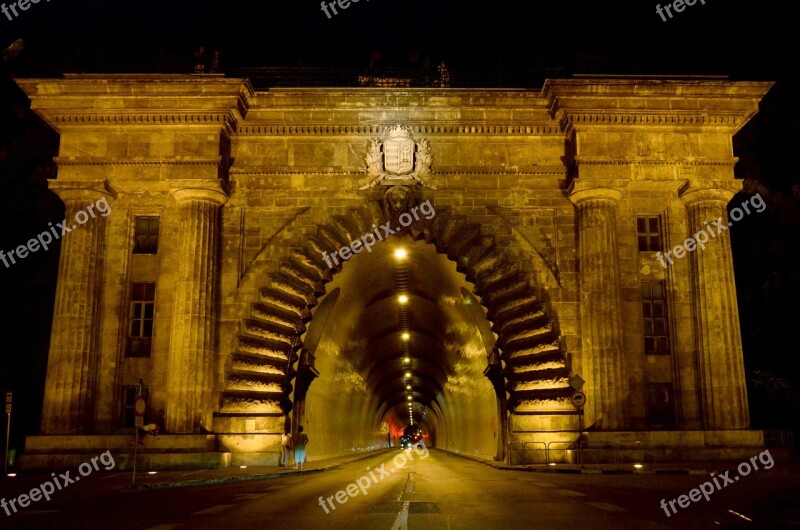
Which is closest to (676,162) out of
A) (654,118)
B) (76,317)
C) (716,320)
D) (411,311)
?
(654,118)

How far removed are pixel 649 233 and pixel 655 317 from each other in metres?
2.80

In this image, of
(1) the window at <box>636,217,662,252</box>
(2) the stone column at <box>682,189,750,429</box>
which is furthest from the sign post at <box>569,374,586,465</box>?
(1) the window at <box>636,217,662,252</box>

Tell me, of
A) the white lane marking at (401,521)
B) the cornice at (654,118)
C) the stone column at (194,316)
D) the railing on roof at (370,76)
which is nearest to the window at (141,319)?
the stone column at (194,316)

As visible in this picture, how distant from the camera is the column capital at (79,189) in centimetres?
2533

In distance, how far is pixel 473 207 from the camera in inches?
1048

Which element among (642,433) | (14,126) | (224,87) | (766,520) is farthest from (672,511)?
(14,126)

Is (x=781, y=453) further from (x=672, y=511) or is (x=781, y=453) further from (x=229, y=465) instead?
(x=229, y=465)

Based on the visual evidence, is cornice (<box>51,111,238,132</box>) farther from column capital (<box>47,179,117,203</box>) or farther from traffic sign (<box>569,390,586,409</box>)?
traffic sign (<box>569,390,586,409</box>)

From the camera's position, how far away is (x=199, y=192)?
2547cm

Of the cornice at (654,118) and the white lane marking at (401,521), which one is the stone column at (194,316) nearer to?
the cornice at (654,118)

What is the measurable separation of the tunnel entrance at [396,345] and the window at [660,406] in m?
6.13

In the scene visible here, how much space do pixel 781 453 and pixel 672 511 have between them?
46.7 feet

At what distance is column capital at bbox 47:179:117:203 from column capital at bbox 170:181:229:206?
2216 millimetres

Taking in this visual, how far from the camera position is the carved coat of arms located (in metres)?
26.4
